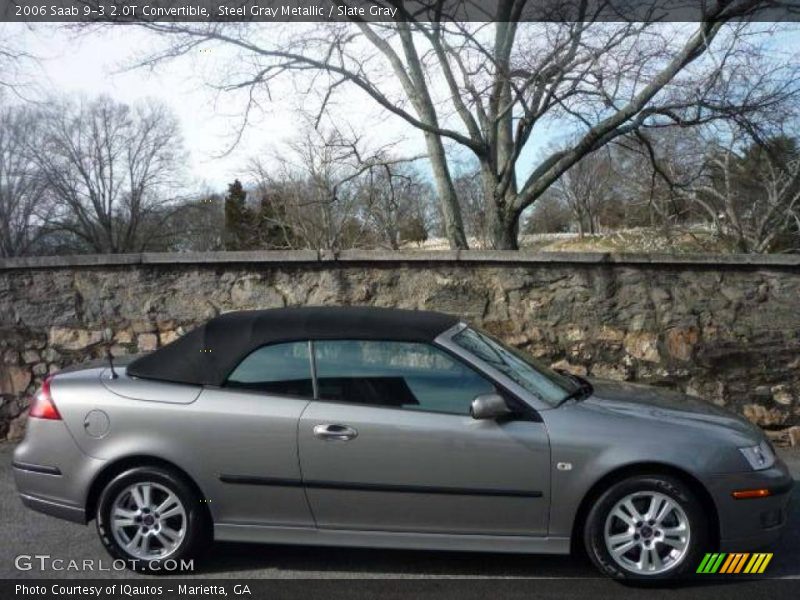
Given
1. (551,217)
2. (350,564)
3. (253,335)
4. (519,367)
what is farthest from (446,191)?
(551,217)

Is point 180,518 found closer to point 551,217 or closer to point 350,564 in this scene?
point 350,564

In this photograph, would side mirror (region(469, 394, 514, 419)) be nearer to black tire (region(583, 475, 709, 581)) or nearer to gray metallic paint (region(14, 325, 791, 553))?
gray metallic paint (region(14, 325, 791, 553))

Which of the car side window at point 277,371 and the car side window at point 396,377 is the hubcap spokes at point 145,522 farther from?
the car side window at point 396,377

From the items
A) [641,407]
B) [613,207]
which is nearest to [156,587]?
[641,407]

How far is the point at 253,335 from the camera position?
4473 mm

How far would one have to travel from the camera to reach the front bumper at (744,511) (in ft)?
13.0

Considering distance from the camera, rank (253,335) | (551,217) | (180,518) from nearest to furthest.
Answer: (180,518), (253,335), (551,217)

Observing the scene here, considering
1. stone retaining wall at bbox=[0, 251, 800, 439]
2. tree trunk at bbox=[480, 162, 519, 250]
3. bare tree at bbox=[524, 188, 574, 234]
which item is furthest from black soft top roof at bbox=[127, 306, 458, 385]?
bare tree at bbox=[524, 188, 574, 234]

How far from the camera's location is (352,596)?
393 cm

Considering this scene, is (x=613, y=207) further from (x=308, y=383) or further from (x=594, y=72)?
(x=308, y=383)

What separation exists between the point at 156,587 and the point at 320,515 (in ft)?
2.98

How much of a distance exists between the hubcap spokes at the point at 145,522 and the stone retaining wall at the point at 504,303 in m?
3.58

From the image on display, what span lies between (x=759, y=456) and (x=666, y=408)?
1.71ft

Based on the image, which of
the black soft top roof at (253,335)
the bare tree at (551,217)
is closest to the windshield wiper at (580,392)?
the black soft top roof at (253,335)
